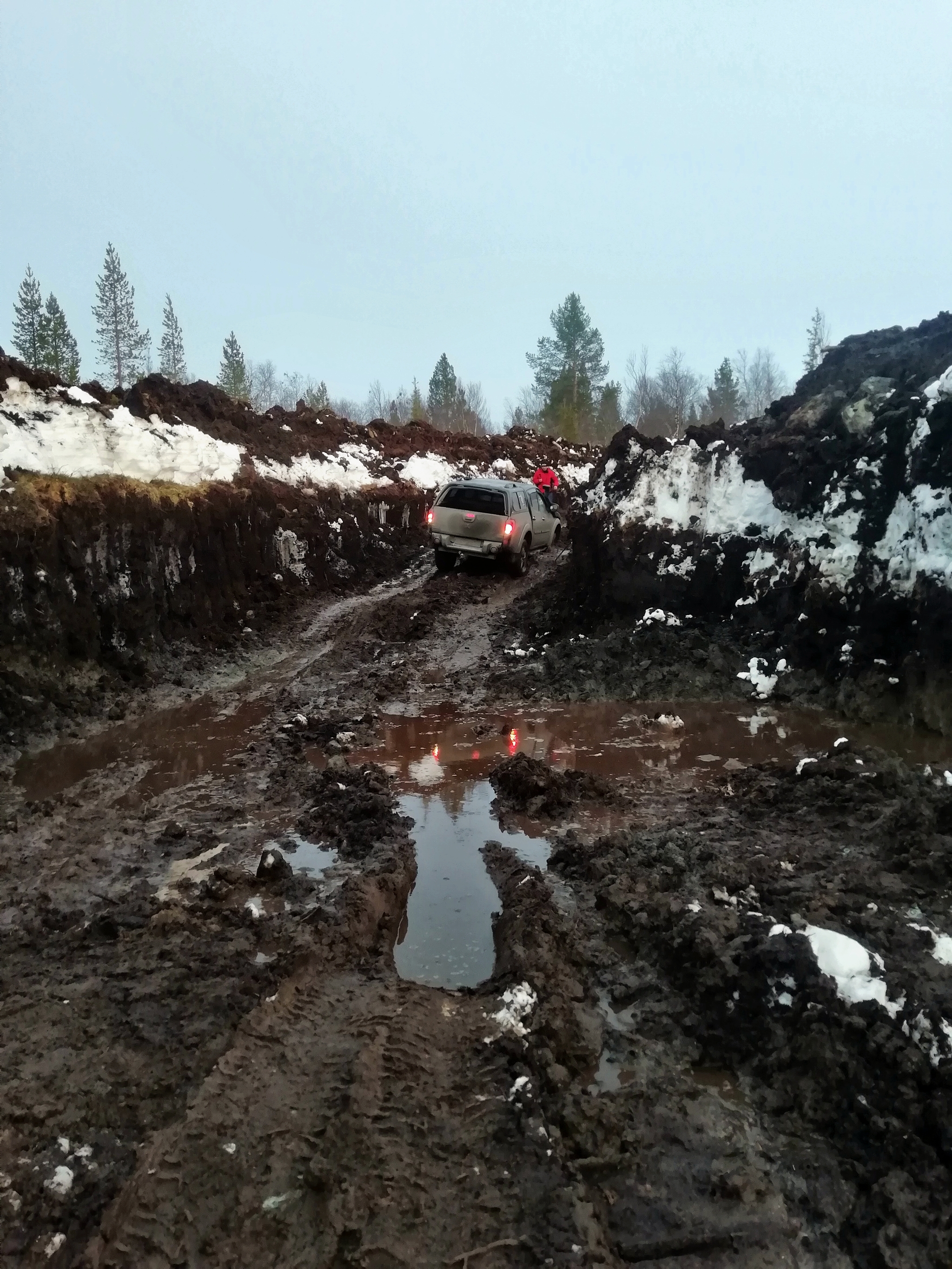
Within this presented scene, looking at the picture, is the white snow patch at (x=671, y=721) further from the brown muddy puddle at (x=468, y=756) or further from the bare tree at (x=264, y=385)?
the bare tree at (x=264, y=385)

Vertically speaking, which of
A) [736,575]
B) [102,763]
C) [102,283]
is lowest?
[102,763]

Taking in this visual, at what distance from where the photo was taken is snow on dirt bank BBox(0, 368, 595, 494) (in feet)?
34.7

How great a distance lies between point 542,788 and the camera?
6688 millimetres

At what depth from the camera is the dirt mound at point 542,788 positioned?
6.54m

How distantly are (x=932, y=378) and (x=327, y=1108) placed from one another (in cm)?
1031

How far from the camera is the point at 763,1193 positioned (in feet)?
9.28

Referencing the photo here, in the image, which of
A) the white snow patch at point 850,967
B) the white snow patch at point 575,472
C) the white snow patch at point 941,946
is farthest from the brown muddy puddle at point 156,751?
the white snow patch at point 575,472

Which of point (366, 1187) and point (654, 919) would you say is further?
point (654, 919)

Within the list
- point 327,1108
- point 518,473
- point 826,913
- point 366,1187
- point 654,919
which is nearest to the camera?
point 366,1187

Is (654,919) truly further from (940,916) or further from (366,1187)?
(366,1187)

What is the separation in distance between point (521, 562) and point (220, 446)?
20.9 feet

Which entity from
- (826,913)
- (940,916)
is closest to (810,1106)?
(826,913)

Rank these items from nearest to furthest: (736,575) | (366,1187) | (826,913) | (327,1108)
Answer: (366,1187) → (327,1108) → (826,913) → (736,575)

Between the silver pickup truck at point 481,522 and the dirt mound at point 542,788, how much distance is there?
9159mm
